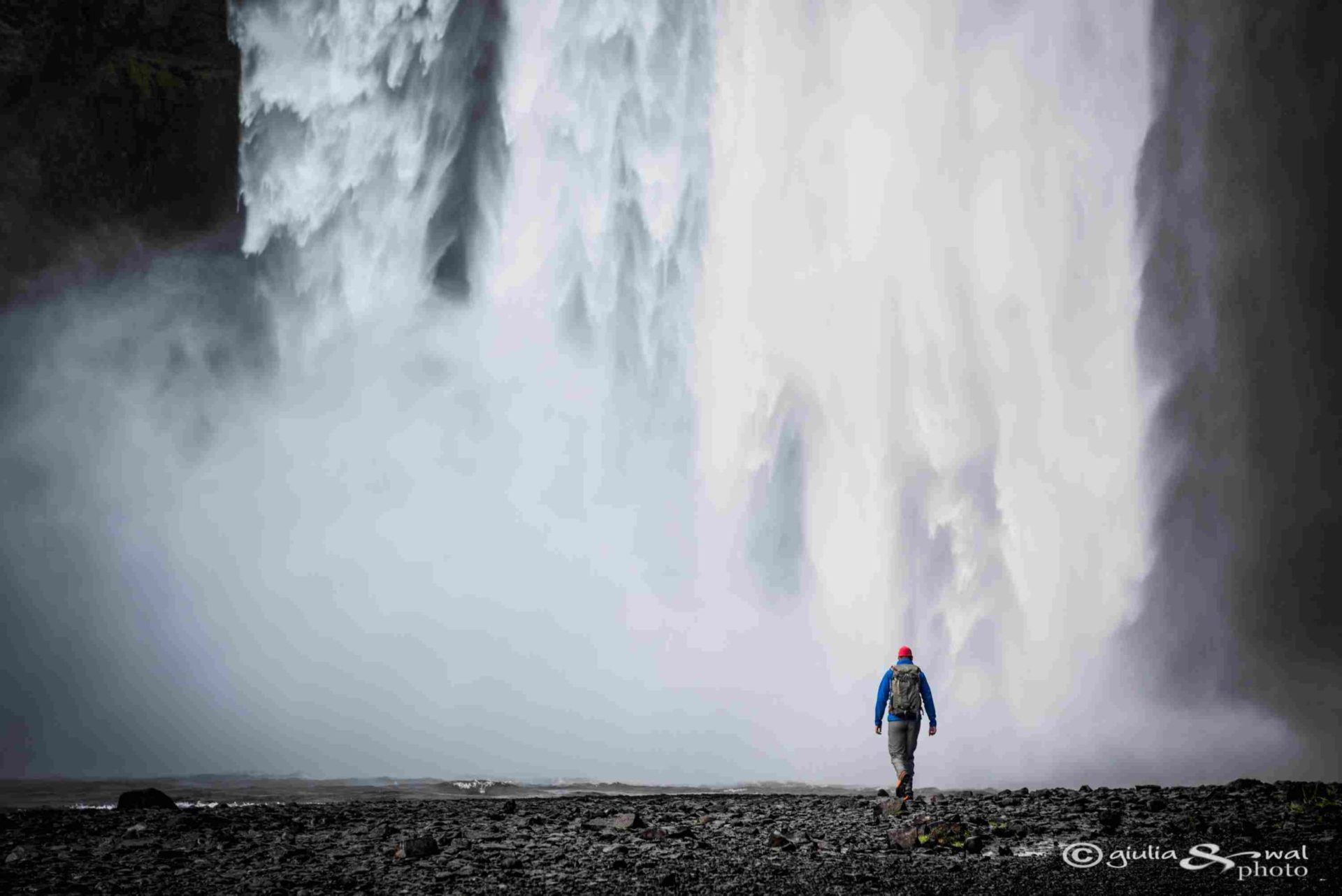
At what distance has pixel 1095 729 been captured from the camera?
61.9ft

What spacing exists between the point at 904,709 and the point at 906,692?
0.20 metres

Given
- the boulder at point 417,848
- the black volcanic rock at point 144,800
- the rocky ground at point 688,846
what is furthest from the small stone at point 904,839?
the black volcanic rock at point 144,800

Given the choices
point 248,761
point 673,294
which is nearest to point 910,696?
point 248,761

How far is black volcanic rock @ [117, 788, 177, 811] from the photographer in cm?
1071

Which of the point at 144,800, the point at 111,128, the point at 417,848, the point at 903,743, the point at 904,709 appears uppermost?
the point at 111,128

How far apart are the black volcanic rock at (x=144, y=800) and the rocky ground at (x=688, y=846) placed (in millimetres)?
289

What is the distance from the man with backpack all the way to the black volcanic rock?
7.75 meters

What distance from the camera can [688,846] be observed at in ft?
28.6

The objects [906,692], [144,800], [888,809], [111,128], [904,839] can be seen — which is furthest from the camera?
[111,128]
